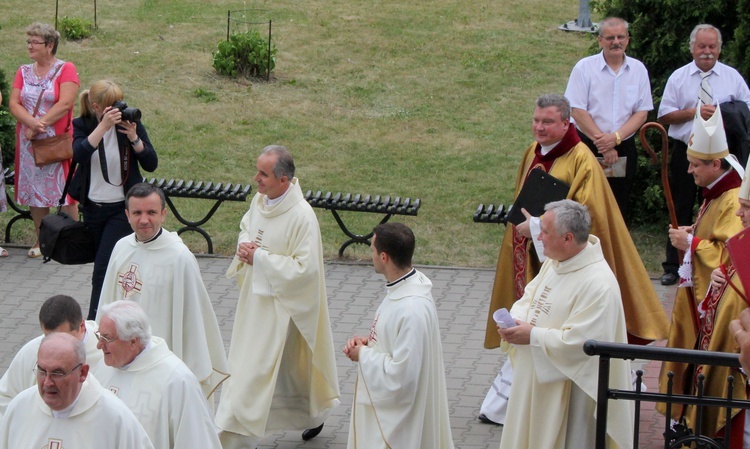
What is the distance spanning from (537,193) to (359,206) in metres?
3.87

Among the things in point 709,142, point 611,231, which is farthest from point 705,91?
point 709,142

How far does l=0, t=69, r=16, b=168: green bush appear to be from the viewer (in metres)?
12.1

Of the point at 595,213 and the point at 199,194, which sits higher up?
the point at 595,213

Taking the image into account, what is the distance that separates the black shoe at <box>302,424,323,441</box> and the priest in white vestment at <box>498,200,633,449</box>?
60.5 inches

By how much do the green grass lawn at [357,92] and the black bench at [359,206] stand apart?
0.28 meters

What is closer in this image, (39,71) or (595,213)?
(595,213)

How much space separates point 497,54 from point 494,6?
8.81 ft

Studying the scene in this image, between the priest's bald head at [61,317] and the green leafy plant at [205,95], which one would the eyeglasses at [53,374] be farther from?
the green leafy plant at [205,95]

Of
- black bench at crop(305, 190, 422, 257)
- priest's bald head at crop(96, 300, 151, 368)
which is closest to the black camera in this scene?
black bench at crop(305, 190, 422, 257)

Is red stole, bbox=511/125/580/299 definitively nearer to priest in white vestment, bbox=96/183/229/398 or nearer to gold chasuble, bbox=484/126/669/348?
gold chasuble, bbox=484/126/669/348

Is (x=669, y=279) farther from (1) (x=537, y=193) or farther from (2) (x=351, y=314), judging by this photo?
(1) (x=537, y=193)

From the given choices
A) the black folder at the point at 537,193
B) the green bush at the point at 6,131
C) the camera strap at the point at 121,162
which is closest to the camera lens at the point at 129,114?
the camera strap at the point at 121,162

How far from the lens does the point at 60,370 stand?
518 cm

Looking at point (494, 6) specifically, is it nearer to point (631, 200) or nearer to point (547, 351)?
point (631, 200)
